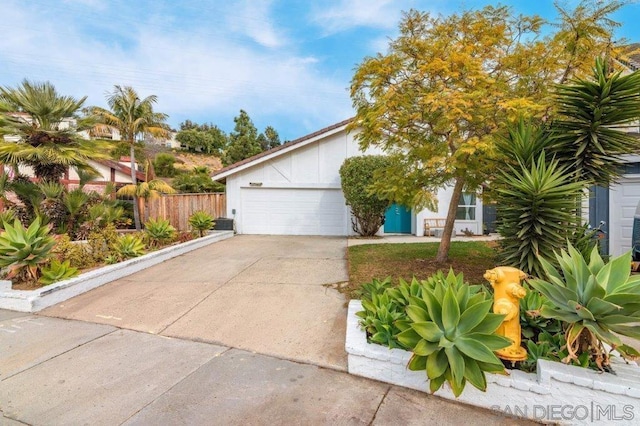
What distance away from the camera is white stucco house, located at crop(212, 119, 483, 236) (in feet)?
43.1

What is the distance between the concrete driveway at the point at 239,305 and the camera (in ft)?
12.4

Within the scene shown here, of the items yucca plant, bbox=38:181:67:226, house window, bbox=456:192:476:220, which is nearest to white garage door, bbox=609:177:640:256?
house window, bbox=456:192:476:220

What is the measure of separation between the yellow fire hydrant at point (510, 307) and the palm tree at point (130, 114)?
14283 millimetres

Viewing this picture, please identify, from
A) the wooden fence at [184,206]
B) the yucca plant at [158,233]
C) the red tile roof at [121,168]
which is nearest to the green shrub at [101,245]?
the yucca plant at [158,233]

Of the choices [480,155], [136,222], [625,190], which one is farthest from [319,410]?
[136,222]

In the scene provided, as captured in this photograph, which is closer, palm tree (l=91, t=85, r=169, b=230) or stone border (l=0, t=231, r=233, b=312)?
stone border (l=0, t=231, r=233, b=312)

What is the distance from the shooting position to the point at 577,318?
2.39 m

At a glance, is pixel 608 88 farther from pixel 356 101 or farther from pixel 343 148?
pixel 343 148

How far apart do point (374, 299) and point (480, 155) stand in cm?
293

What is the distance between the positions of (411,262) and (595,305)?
443 centimetres

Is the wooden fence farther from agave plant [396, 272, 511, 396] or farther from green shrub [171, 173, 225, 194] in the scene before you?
agave plant [396, 272, 511, 396]

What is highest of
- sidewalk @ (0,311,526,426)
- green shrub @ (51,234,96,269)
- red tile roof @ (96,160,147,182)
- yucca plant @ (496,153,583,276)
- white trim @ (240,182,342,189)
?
red tile roof @ (96,160,147,182)

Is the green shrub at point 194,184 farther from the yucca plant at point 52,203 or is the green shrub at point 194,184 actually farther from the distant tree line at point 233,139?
the yucca plant at point 52,203

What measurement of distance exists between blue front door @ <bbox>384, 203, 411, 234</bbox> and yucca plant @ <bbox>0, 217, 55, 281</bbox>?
424 inches
